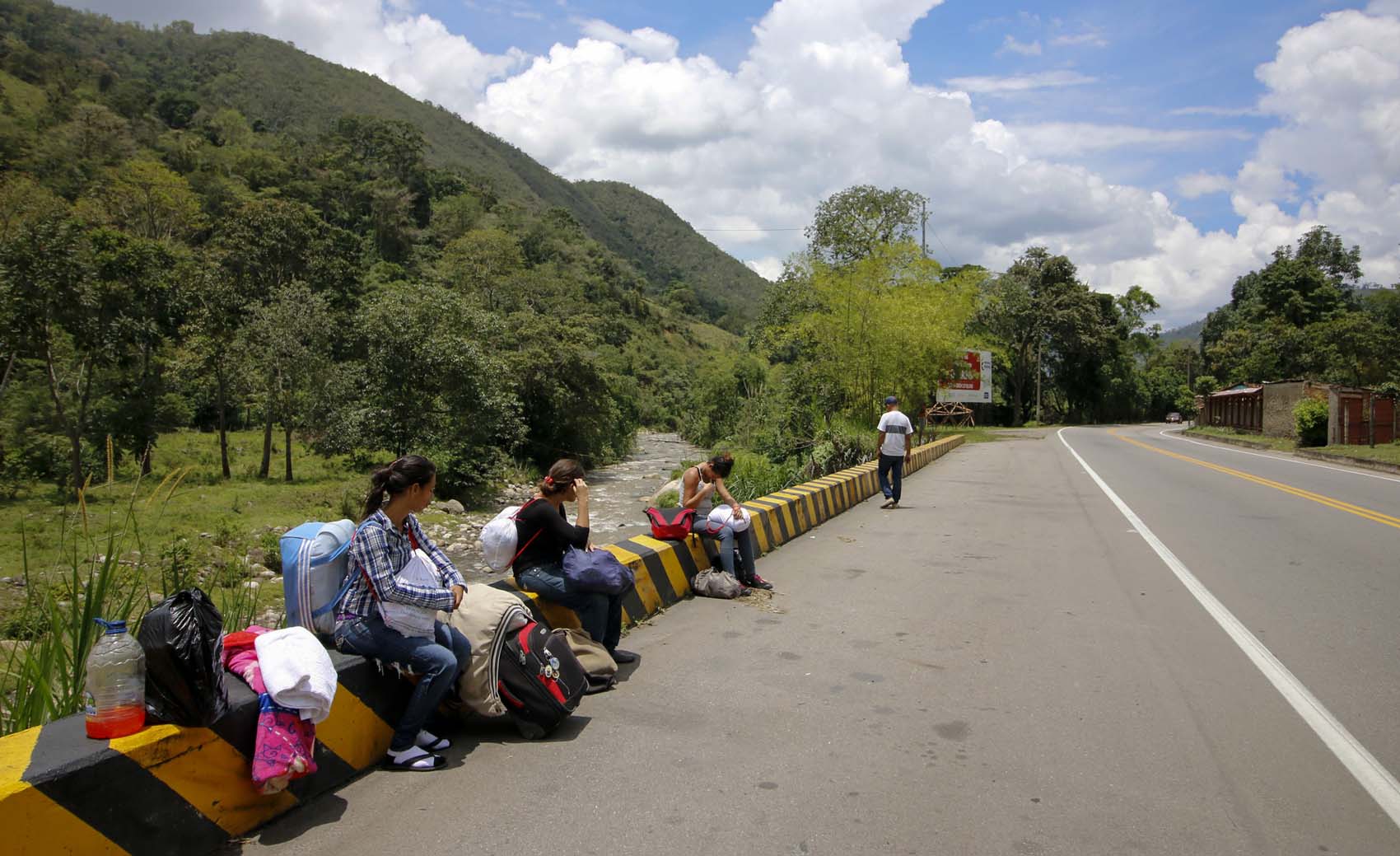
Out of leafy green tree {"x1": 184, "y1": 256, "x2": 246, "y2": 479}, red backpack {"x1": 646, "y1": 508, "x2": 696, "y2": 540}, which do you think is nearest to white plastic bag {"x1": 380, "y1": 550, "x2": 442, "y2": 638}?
red backpack {"x1": 646, "y1": 508, "x2": 696, "y2": 540}

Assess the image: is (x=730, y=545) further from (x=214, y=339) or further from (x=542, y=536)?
(x=214, y=339)

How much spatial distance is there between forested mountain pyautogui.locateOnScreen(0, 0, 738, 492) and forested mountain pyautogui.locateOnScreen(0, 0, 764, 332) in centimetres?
1677

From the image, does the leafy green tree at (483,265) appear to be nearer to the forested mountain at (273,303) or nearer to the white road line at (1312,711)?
the forested mountain at (273,303)

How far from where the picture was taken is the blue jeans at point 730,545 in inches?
303

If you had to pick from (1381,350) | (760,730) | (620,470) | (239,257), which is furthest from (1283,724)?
(1381,350)

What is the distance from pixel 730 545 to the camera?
25.4ft

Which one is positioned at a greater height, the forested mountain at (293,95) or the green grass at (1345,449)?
the forested mountain at (293,95)

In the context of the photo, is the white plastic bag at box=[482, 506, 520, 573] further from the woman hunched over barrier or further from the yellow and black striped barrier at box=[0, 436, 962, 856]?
the woman hunched over barrier

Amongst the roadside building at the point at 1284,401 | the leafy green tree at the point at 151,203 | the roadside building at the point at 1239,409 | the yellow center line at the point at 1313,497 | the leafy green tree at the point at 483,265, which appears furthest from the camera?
the leafy green tree at the point at 483,265

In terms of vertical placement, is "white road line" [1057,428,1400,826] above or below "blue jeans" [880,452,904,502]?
below

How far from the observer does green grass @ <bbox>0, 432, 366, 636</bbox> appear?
579 inches

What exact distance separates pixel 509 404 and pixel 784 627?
24.4 meters

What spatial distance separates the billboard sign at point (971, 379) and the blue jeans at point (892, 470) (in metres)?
25.7

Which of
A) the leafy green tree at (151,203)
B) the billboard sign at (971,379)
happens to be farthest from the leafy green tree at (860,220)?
the leafy green tree at (151,203)
